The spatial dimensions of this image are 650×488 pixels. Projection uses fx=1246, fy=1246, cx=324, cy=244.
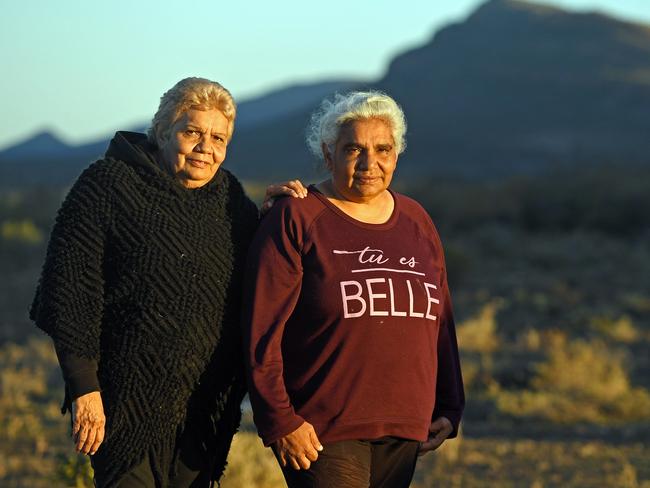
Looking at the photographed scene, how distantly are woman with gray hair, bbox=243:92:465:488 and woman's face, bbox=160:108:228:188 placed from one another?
0.98 ft

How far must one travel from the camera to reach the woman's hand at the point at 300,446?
14.2ft

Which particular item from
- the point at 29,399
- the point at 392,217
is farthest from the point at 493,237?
the point at 392,217

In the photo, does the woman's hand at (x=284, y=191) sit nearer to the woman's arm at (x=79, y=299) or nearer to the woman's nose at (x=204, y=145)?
the woman's nose at (x=204, y=145)

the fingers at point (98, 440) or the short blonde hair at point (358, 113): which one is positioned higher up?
the short blonde hair at point (358, 113)

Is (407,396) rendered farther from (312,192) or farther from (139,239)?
(139,239)

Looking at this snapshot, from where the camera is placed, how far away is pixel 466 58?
329 ft

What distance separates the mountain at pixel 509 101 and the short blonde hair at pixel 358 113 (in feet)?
191

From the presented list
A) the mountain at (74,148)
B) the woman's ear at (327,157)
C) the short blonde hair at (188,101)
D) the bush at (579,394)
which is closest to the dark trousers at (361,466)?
the woman's ear at (327,157)

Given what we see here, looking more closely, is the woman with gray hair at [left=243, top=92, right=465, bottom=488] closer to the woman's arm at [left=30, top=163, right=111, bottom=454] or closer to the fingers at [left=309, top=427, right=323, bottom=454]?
the fingers at [left=309, top=427, right=323, bottom=454]

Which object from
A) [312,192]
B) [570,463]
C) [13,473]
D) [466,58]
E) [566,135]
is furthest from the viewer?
[466,58]

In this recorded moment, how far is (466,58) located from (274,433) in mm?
97992

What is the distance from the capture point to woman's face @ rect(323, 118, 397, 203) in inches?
180

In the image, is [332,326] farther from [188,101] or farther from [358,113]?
[188,101]

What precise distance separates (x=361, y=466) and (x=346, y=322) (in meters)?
0.53
